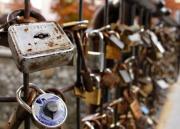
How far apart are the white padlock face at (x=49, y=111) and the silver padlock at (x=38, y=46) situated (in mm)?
45

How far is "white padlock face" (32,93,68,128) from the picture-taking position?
1.72 ft

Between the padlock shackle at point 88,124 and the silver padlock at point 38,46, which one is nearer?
the silver padlock at point 38,46

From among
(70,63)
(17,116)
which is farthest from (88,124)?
(17,116)

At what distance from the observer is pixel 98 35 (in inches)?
42.9

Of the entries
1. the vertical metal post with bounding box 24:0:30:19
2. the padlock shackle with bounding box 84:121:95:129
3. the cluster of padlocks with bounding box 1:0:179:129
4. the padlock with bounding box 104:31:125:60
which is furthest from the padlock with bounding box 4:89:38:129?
the padlock with bounding box 104:31:125:60

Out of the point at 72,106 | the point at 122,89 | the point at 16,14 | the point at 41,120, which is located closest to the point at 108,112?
the point at 122,89

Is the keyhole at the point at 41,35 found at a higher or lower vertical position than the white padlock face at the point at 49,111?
higher

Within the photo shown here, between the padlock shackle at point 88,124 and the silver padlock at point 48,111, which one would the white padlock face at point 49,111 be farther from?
the padlock shackle at point 88,124

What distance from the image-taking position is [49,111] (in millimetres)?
531

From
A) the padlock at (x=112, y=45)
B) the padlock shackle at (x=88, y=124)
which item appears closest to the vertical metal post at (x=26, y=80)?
the padlock shackle at (x=88, y=124)

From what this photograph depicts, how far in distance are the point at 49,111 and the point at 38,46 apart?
0.09 meters

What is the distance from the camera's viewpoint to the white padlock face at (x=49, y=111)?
0.52 meters

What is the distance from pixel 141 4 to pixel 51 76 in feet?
5.20

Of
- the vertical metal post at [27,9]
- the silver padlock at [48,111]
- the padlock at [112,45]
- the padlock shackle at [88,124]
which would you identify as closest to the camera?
the silver padlock at [48,111]
